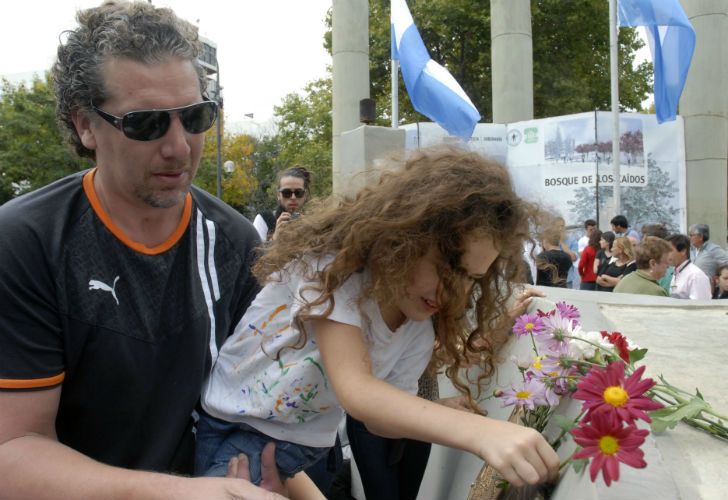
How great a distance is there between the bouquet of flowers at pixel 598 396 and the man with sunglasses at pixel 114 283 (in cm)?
70

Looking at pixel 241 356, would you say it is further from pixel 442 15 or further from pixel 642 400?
pixel 442 15

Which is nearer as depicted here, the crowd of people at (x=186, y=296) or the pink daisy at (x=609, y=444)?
the pink daisy at (x=609, y=444)

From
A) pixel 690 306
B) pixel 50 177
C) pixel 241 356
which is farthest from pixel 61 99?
pixel 50 177

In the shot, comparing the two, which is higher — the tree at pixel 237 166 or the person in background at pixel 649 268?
the tree at pixel 237 166

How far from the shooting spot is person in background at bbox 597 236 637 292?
7812 millimetres

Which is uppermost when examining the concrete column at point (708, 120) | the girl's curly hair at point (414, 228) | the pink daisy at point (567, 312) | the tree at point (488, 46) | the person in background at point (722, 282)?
the tree at point (488, 46)

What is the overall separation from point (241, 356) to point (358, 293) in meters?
0.45

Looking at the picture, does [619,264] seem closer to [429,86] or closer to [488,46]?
[429,86]

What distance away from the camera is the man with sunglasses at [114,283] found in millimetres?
1572

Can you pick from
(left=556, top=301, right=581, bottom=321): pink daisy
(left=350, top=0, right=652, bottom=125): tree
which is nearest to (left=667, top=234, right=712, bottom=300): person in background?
(left=556, top=301, right=581, bottom=321): pink daisy

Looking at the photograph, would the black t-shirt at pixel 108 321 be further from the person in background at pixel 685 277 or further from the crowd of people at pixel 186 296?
the person in background at pixel 685 277

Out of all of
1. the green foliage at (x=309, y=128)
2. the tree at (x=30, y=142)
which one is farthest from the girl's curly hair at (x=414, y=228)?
the tree at (x=30, y=142)

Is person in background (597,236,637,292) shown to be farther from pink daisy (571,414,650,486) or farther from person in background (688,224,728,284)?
pink daisy (571,414,650,486)

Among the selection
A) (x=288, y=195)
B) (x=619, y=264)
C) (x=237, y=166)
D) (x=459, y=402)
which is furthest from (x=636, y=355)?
(x=237, y=166)
